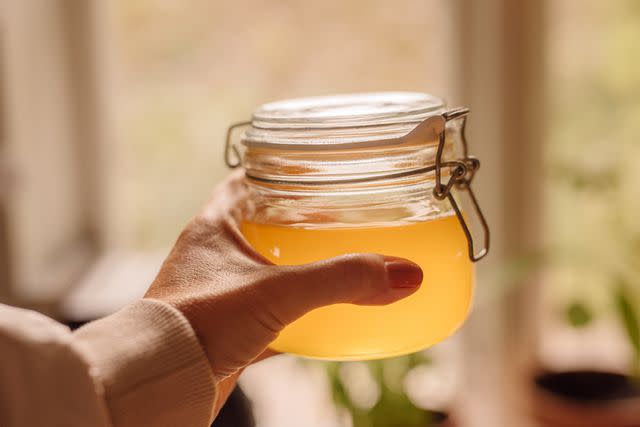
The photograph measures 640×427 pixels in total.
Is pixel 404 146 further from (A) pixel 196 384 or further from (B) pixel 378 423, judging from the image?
(B) pixel 378 423

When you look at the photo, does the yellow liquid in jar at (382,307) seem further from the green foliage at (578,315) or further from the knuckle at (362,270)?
the green foliage at (578,315)

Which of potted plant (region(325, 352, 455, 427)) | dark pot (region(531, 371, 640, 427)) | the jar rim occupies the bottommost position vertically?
dark pot (region(531, 371, 640, 427))

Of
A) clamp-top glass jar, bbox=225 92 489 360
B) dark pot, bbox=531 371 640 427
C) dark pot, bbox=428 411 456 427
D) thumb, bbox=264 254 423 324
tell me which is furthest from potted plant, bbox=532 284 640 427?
thumb, bbox=264 254 423 324

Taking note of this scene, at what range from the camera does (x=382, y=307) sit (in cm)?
59

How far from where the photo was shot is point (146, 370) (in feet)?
1.66

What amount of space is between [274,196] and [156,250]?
1114 millimetres

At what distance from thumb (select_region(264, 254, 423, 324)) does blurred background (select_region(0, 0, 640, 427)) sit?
28.5 inches

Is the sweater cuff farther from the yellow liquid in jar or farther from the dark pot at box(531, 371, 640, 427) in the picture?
the dark pot at box(531, 371, 640, 427)

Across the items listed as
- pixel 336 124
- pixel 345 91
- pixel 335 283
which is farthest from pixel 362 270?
pixel 345 91

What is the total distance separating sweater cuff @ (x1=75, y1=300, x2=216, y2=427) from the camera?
50 cm

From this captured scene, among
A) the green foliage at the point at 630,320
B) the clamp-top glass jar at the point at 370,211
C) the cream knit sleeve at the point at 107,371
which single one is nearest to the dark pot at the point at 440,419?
the green foliage at the point at 630,320

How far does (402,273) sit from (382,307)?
5 centimetres

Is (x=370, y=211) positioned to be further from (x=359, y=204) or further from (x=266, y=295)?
(x=266, y=295)

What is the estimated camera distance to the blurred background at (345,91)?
136 cm
